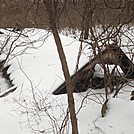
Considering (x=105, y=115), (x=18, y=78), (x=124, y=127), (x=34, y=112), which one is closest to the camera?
(x=124, y=127)

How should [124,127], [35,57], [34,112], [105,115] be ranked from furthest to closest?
[35,57] → [34,112] → [105,115] → [124,127]

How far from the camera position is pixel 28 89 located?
546 centimetres

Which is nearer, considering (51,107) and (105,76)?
(105,76)

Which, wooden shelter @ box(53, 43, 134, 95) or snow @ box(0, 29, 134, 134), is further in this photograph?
wooden shelter @ box(53, 43, 134, 95)

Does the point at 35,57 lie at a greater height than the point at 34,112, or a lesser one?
greater

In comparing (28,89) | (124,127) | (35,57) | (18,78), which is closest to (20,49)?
(35,57)

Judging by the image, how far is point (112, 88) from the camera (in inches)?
183

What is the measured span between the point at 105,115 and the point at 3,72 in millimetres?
3538

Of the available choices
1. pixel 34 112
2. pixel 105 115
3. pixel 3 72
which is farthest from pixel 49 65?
pixel 105 115

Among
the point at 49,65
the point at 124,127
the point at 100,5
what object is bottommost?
the point at 124,127

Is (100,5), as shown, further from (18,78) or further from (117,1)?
(18,78)

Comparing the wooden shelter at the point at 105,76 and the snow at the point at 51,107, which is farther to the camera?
the wooden shelter at the point at 105,76

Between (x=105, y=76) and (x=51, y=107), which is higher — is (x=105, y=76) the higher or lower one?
the higher one

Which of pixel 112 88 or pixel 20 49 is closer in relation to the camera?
pixel 112 88
